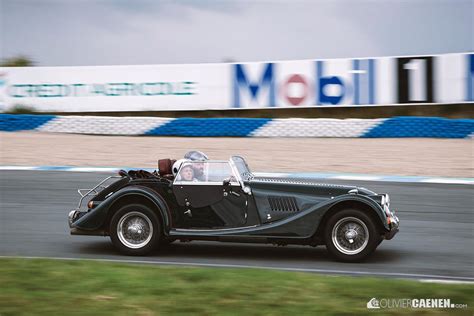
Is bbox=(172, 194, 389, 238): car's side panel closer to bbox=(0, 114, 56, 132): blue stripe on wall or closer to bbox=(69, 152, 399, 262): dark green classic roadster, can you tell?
bbox=(69, 152, 399, 262): dark green classic roadster

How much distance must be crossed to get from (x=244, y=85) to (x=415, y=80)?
4.96m

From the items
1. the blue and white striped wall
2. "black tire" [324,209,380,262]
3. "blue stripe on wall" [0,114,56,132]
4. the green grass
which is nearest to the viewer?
the green grass

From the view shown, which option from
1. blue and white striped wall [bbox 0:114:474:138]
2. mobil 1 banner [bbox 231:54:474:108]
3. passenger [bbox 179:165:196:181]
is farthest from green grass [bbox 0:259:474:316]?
mobil 1 banner [bbox 231:54:474:108]

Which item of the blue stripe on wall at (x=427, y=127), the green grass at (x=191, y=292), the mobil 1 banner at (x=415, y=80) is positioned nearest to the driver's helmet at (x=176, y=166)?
the green grass at (x=191, y=292)

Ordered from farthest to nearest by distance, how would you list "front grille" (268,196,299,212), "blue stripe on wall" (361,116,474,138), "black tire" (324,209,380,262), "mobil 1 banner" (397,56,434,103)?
"mobil 1 banner" (397,56,434,103)
"blue stripe on wall" (361,116,474,138)
"front grille" (268,196,299,212)
"black tire" (324,209,380,262)

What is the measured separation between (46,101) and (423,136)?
1134cm

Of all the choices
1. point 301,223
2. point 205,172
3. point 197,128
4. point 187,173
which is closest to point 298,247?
point 301,223

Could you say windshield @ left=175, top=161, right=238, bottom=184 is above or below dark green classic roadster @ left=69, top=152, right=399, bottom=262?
above

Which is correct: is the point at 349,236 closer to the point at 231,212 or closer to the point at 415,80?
the point at 231,212

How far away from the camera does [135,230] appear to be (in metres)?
7.89

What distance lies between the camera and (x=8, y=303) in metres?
5.30

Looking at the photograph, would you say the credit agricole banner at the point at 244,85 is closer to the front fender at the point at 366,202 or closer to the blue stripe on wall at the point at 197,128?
the blue stripe on wall at the point at 197,128

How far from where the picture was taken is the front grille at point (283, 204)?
7.70 m

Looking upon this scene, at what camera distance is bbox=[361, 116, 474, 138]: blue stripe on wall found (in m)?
18.8
